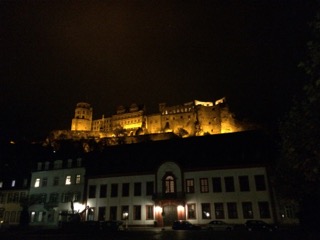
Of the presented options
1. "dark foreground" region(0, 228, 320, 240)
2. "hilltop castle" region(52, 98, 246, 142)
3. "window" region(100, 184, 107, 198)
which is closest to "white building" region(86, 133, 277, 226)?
"window" region(100, 184, 107, 198)

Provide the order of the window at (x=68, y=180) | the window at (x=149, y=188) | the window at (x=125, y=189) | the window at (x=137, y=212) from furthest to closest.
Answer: the window at (x=68, y=180)
the window at (x=125, y=189)
the window at (x=149, y=188)
the window at (x=137, y=212)

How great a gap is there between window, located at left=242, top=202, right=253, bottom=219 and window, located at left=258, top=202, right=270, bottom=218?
1242mm

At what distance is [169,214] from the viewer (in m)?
39.9

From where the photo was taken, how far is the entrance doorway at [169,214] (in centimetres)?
3962

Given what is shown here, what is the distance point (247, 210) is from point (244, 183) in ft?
11.5

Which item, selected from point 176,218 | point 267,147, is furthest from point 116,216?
point 267,147

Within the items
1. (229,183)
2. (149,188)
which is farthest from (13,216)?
(229,183)

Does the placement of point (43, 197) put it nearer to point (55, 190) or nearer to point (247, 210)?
point (55, 190)

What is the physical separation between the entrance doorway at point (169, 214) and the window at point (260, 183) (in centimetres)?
1172

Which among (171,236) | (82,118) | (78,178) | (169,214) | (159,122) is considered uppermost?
(82,118)

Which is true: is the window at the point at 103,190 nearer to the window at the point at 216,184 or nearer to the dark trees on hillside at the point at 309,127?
the window at the point at 216,184

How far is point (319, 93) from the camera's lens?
9.35 m

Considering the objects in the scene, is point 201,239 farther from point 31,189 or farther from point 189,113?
point 189,113

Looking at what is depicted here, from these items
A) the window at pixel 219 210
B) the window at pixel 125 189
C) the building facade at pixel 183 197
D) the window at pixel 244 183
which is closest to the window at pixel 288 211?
the building facade at pixel 183 197
